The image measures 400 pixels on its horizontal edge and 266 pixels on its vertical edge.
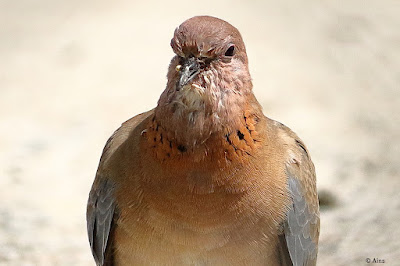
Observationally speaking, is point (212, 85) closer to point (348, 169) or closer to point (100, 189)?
point (100, 189)

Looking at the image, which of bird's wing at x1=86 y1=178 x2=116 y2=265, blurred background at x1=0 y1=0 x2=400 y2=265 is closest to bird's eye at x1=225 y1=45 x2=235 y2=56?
bird's wing at x1=86 y1=178 x2=116 y2=265

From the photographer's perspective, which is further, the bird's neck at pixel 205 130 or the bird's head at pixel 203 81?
the bird's neck at pixel 205 130

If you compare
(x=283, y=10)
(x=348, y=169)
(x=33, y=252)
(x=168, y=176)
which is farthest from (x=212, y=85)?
(x=283, y=10)

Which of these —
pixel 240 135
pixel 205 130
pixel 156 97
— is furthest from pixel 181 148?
pixel 156 97

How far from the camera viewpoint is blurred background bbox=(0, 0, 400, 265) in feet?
24.4

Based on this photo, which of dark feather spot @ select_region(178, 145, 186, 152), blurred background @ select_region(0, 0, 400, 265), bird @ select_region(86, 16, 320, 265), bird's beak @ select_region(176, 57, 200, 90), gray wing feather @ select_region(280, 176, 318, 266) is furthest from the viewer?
blurred background @ select_region(0, 0, 400, 265)

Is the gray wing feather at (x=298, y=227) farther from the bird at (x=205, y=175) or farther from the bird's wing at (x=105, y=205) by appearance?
the bird's wing at (x=105, y=205)

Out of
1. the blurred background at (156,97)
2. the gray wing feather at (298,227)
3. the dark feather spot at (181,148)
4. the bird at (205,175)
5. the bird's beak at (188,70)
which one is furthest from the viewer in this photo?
the blurred background at (156,97)

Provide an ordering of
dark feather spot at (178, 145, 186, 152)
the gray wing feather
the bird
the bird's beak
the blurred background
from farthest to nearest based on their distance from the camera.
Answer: the blurred background
the gray wing feather
dark feather spot at (178, 145, 186, 152)
the bird
the bird's beak

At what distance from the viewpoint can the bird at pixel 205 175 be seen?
14.3 feet

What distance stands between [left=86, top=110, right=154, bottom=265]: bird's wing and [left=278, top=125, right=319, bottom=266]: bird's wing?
1068 mm

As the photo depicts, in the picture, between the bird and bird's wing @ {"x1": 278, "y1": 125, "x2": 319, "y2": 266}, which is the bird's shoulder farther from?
bird's wing @ {"x1": 278, "y1": 125, "x2": 319, "y2": 266}

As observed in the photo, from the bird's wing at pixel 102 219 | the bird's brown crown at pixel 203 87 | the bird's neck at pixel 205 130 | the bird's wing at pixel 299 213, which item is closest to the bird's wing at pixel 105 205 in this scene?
the bird's wing at pixel 102 219

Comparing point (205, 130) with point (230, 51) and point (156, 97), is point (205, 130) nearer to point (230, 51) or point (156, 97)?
point (230, 51)
